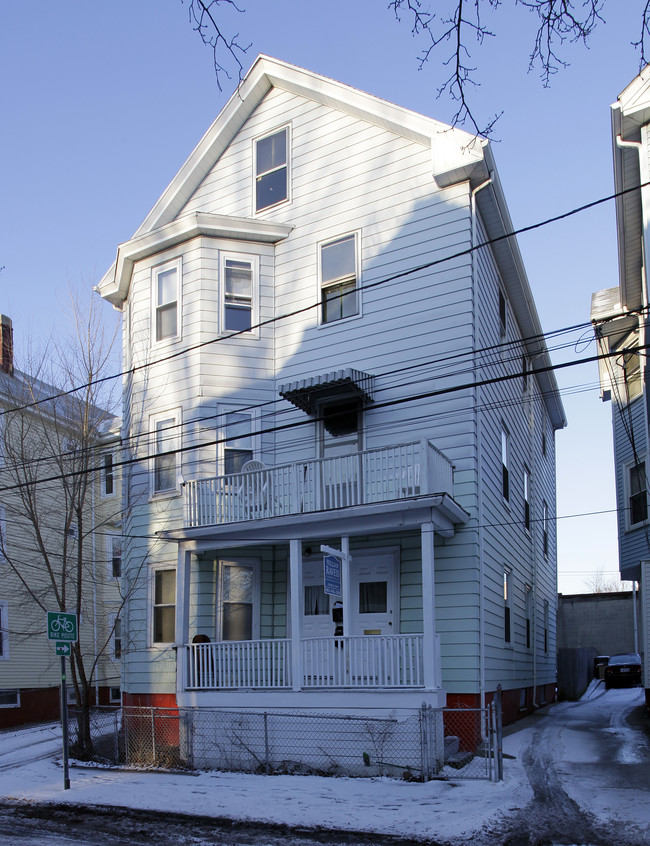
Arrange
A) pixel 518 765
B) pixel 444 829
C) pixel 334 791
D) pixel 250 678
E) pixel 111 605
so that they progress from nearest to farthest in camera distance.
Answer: pixel 444 829, pixel 334 791, pixel 518 765, pixel 250 678, pixel 111 605

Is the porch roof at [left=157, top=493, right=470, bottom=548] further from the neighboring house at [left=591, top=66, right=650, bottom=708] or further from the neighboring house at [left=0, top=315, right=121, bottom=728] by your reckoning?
the neighboring house at [left=0, top=315, right=121, bottom=728]

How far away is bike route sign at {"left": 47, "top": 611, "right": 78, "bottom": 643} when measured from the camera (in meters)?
12.1

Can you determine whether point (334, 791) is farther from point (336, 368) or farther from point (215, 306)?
point (215, 306)

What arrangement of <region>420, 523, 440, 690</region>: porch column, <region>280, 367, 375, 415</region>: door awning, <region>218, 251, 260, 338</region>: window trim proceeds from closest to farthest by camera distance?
<region>420, 523, 440, 690</region>: porch column, <region>280, 367, 375, 415</region>: door awning, <region>218, 251, 260, 338</region>: window trim

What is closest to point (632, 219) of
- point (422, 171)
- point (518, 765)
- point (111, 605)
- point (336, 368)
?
point (422, 171)

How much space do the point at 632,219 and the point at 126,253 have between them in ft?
35.5

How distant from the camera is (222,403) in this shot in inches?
658

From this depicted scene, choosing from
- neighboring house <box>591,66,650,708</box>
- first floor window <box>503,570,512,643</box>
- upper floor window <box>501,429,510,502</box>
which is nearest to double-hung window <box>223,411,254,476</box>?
upper floor window <box>501,429,510,502</box>

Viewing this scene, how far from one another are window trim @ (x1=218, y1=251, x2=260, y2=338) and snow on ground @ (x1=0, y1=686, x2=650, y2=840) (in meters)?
8.58

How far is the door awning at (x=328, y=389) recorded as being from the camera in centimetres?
1474

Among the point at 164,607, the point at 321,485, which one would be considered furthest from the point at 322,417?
the point at 164,607

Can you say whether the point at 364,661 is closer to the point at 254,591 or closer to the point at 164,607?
the point at 254,591

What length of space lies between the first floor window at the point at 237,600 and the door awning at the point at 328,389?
340cm

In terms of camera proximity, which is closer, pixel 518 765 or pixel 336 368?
pixel 518 765
